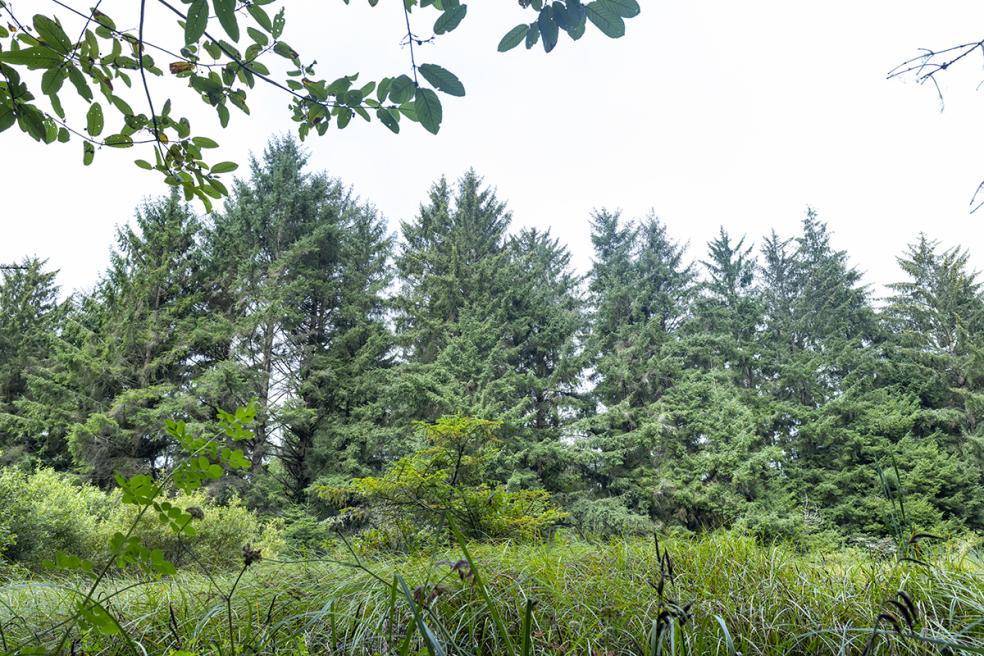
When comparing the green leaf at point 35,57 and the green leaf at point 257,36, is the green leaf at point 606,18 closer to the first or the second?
the green leaf at point 257,36

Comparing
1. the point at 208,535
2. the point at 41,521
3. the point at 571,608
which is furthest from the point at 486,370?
the point at 571,608

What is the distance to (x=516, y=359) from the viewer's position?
12617mm

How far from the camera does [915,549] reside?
1559 millimetres

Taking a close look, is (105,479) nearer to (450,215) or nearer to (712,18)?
(450,215)

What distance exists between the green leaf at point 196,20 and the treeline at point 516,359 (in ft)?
29.8

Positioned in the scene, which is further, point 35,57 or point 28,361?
point 28,361

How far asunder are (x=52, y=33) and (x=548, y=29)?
3.07 ft

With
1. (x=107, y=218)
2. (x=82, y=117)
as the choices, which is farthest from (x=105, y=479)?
(x=82, y=117)

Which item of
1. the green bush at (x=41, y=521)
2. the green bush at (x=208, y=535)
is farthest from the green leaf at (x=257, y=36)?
the green bush at (x=208, y=535)

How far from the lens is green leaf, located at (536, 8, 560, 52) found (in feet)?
3.04

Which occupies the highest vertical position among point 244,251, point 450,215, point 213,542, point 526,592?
point 450,215

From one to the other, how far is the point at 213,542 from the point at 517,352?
7.25m

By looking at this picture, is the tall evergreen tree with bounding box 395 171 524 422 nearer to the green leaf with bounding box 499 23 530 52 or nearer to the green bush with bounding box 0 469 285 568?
the green bush with bounding box 0 469 285 568

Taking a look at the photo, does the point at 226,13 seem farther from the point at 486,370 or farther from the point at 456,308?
the point at 456,308
